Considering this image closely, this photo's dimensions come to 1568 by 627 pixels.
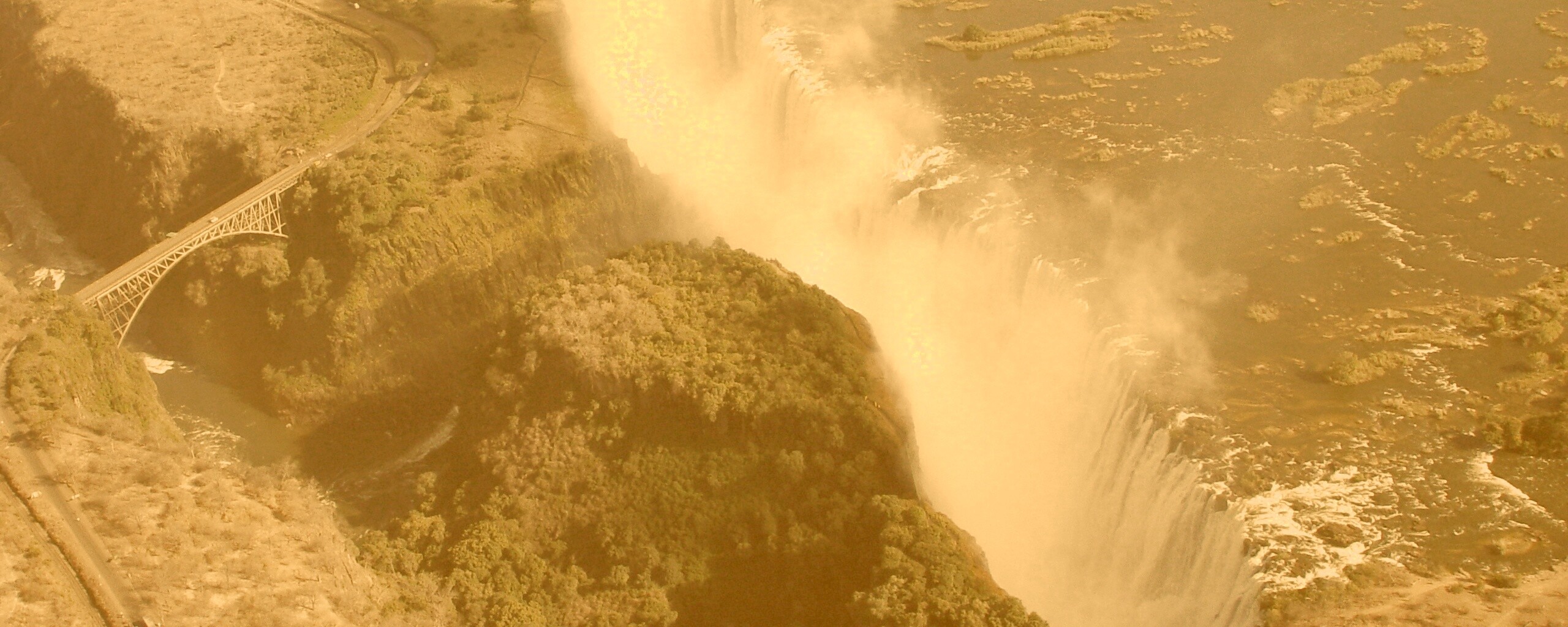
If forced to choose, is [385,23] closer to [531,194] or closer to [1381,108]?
[531,194]

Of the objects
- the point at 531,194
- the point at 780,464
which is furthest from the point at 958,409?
the point at 531,194

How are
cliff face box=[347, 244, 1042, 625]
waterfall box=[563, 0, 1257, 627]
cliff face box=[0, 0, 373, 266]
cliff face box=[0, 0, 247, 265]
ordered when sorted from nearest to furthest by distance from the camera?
cliff face box=[347, 244, 1042, 625] < waterfall box=[563, 0, 1257, 627] < cliff face box=[0, 0, 247, 265] < cliff face box=[0, 0, 373, 266]

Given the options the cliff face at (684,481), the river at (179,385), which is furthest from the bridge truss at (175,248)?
the cliff face at (684,481)

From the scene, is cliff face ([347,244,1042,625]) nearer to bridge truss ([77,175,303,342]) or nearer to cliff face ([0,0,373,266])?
bridge truss ([77,175,303,342])

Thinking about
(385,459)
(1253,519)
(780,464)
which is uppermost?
(1253,519)

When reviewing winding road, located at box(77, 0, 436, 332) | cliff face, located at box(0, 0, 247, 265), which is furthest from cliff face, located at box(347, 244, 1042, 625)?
cliff face, located at box(0, 0, 247, 265)
